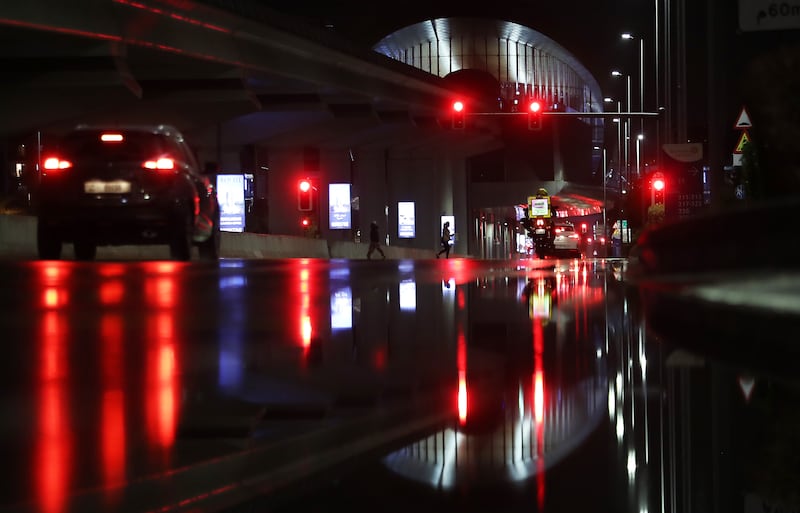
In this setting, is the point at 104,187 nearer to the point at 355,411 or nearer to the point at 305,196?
the point at 355,411

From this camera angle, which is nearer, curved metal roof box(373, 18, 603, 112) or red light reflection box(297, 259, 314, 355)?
red light reflection box(297, 259, 314, 355)

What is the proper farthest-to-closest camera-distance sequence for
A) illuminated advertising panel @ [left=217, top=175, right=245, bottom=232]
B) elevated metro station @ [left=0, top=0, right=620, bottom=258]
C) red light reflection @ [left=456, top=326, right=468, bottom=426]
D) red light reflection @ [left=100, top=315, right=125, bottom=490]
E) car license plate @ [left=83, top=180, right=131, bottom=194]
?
illuminated advertising panel @ [left=217, top=175, right=245, bottom=232] → elevated metro station @ [left=0, top=0, right=620, bottom=258] → car license plate @ [left=83, top=180, right=131, bottom=194] → red light reflection @ [left=456, top=326, right=468, bottom=426] → red light reflection @ [left=100, top=315, right=125, bottom=490]

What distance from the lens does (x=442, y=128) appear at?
6969 centimetres

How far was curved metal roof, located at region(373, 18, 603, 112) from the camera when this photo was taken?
100312mm

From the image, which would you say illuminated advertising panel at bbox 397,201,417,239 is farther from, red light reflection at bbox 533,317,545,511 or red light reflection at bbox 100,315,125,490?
red light reflection at bbox 100,315,125,490

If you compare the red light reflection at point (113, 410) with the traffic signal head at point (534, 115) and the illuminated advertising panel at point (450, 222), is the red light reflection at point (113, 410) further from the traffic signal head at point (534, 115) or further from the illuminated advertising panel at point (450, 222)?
the illuminated advertising panel at point (450, 222)

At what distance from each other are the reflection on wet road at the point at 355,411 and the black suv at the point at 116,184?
354 inches

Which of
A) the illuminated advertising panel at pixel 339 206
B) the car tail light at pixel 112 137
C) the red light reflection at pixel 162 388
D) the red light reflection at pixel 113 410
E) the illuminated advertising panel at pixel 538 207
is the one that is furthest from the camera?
the illuminated advertising panel at pixel 339 206

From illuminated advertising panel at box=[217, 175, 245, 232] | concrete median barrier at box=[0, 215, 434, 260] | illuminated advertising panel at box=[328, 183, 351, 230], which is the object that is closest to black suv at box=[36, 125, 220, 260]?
concrete median barrier at box=[0, 215, 434, 260]

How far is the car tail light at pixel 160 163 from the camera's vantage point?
1725 cm

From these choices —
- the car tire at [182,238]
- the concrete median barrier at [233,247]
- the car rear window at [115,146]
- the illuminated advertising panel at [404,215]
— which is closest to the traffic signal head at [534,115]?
the concrete median barrier at [233,247]

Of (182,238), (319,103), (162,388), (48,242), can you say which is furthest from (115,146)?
(319,103)

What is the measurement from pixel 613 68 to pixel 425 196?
48.3 metres

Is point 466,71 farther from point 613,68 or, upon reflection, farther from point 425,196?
point 425,196
